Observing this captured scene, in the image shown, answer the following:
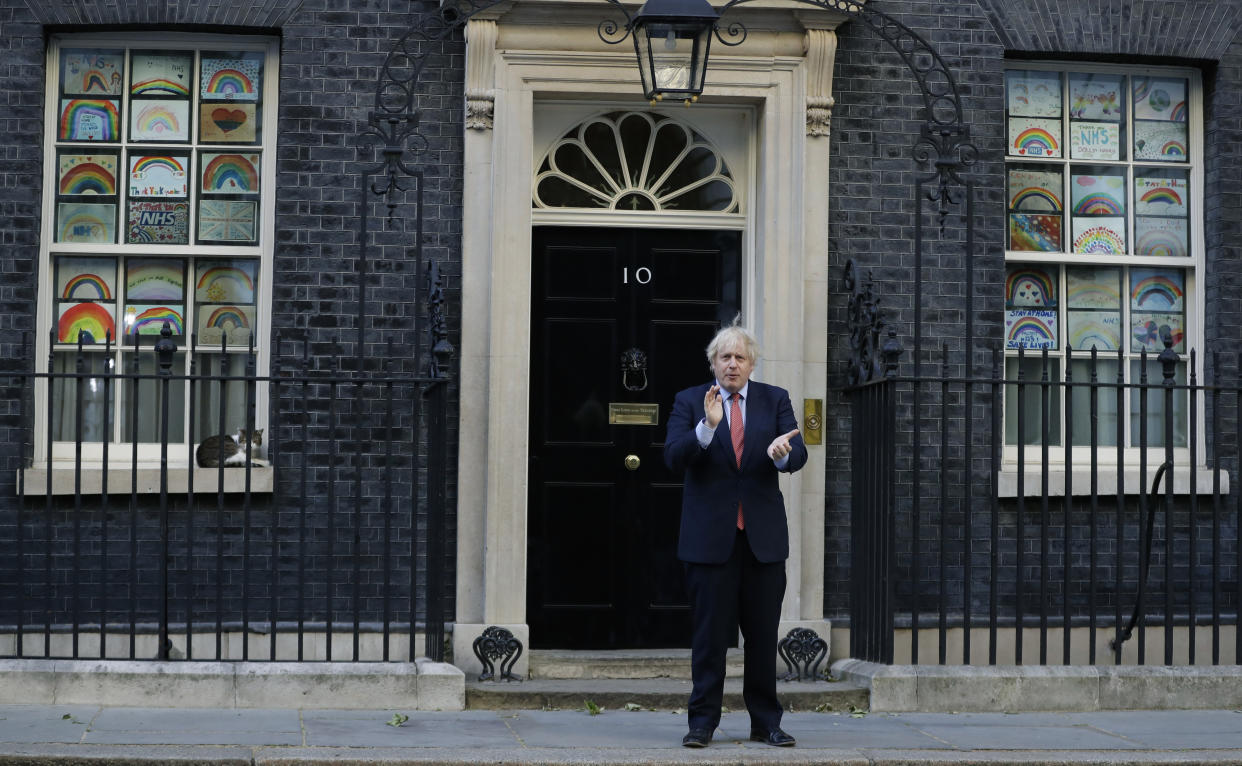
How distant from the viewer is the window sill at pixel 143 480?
29.3 feet

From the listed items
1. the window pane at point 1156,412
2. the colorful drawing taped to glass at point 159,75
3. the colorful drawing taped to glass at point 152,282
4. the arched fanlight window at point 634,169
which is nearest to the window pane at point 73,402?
the colorful drawing taped to glass at point 152,282

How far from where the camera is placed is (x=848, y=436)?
374 inches

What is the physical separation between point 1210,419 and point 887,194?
8.26ft

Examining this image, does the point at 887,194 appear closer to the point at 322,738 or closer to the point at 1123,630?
the point at 1123,630

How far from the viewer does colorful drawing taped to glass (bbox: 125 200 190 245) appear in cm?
940

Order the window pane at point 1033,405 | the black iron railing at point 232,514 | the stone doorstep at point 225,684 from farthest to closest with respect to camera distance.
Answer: the window pane at point 1033,405 → the black iron railing at point 232,514 → the stone doorstep at point 225,684

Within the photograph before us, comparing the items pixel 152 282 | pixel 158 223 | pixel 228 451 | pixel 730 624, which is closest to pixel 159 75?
pixel 158 223

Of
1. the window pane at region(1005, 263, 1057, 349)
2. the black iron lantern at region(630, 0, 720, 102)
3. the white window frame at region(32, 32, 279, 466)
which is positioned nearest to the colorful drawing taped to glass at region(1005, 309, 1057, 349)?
the window pane at region(1005, 263, 1057, 349)

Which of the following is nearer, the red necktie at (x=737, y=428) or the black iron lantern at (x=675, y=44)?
the red necktie at (x=737, y=428)

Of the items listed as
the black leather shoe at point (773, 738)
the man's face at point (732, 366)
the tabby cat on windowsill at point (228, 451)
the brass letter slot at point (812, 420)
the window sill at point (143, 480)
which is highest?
the man's face at point (732, 366)

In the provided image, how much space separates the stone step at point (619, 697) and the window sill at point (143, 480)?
1739mm

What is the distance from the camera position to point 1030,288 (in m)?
10.0

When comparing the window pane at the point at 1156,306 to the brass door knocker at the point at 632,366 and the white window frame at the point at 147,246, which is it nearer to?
the brass door knocker at the point at 632,366

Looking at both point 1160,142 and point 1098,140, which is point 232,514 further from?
point 1160,142
